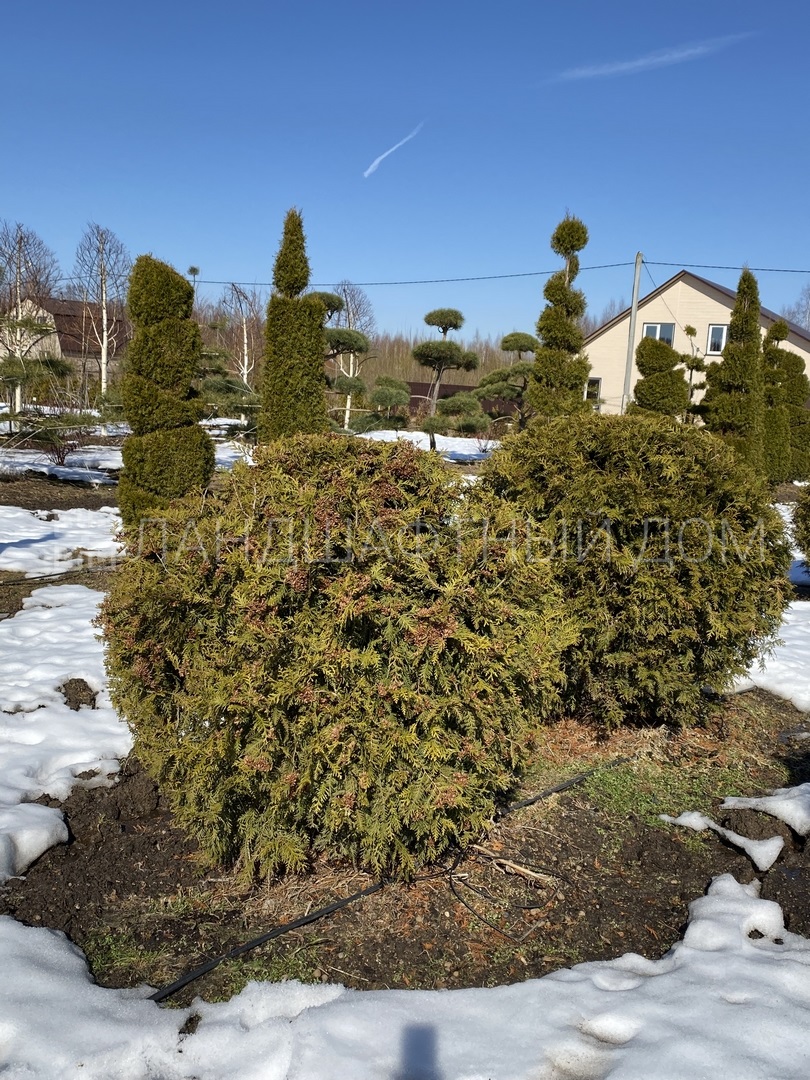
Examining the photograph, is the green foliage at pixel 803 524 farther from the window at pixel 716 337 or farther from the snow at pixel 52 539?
the window at pixel 716 337

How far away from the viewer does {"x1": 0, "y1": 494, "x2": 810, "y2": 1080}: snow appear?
6.22 ft

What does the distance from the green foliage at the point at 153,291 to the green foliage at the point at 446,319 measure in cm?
1562

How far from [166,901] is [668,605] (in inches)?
108

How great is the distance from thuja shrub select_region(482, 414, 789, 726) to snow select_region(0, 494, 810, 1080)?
1408mm

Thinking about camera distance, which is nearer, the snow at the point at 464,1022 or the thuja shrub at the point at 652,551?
the snow at the point at 464,1022

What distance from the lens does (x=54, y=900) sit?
2609 millimetres

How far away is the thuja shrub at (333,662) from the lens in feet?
7.88

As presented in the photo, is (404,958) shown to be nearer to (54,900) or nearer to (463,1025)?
(463,1025)

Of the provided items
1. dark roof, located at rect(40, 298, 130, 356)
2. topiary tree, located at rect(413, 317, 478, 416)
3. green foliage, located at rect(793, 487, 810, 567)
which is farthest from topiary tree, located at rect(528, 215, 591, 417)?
dark roof, located at rect(40, 298, 130, 356)

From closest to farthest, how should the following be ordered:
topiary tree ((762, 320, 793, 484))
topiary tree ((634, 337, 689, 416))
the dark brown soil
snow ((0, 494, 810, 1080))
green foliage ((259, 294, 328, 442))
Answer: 1. snow ((0, 494, 810, 1080))
2. the dark brown soil
3. green foliage ((259, 294, 328, 442))
4. topiary tree ((634, 337, 689, 416))
5. topiary tree ((762, 320, 793, 484))

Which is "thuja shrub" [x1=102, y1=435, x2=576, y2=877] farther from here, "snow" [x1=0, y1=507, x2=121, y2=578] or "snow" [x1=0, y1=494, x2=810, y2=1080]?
"snow" [x1=0, y1=507, x2=121, y2=578]

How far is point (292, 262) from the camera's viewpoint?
1070cm

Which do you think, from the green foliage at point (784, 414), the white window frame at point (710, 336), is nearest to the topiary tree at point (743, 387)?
the green foliage at point (784, 414)

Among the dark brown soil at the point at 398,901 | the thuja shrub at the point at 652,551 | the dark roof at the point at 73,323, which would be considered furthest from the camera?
the dark roof at the point at 73,323
